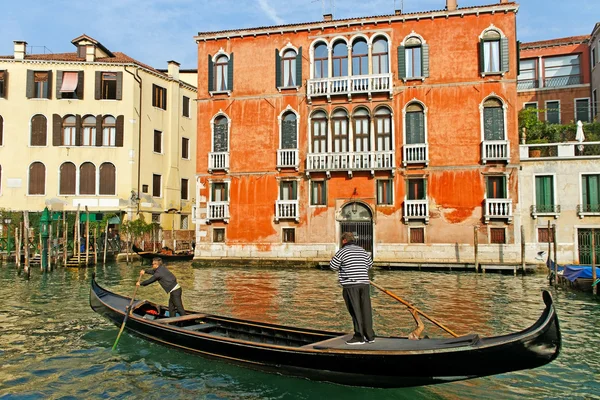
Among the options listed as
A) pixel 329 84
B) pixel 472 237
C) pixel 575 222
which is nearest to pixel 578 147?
pixel 575 222

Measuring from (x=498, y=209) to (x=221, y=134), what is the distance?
1001 centimetres

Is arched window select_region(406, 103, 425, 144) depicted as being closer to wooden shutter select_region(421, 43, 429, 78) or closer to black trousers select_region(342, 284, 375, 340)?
wooden shutter select_region(421, 43, 429, 78)

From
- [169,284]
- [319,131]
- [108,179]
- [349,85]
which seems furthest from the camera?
[108,179]

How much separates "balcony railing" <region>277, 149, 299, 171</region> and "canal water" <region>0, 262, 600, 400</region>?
4.26m

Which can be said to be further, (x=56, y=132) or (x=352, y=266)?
(x=56, y=132)

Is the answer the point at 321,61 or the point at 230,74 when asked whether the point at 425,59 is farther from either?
the point at 230,74

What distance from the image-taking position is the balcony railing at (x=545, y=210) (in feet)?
55.9

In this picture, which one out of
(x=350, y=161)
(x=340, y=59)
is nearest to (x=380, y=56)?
(x=340, y=59)

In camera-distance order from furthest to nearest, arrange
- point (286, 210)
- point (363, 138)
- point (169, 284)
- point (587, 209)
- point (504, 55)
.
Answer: point (286, 210) → point (363, 138) → point (504, 55) → point (587, 209) → point (169, 284)

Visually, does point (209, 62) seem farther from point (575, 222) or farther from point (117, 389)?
point (117, 389)

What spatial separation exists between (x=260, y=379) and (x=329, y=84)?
13951 millimetres

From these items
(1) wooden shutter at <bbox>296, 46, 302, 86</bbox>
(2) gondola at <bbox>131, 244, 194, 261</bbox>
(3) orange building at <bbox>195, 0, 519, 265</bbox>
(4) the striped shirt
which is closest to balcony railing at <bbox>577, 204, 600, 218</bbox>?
(3) orange building at <bbox>195, 0, 519, 265</bbox>

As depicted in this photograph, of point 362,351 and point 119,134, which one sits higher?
point 119,134

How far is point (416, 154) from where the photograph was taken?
17.6 metres
